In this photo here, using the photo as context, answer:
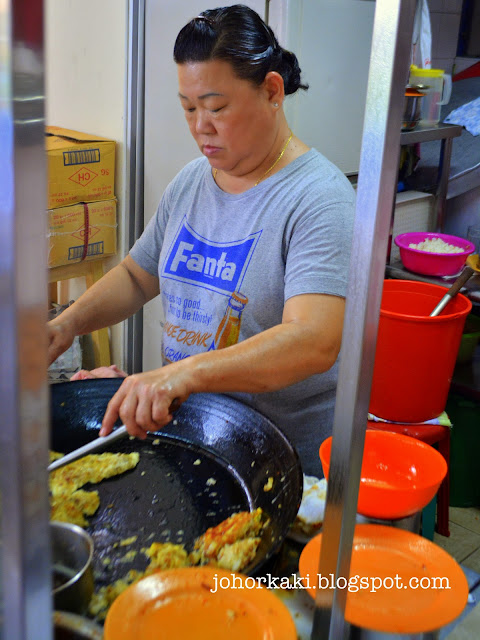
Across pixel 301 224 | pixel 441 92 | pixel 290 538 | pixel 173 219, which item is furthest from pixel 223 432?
pixel 441 92

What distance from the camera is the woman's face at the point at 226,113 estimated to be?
4.63ft

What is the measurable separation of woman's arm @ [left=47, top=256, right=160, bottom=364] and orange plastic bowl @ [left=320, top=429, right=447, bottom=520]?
2.85ft

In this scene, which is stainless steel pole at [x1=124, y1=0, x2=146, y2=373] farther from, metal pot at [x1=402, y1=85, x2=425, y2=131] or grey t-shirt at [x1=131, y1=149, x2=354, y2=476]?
grey t-shirt at [x1=131, y1=149, x2=354, y2=476]

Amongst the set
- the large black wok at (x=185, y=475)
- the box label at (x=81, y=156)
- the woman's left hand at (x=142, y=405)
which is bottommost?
the large black wok at (x=185, y=475)

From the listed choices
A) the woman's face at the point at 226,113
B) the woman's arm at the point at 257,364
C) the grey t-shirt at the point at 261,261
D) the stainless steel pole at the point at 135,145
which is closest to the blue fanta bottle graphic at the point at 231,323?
the grey t-shirt at the point at 261,261

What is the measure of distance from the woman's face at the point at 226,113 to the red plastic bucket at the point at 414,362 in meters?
0.79

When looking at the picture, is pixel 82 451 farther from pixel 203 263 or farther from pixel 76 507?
pixel 203 263

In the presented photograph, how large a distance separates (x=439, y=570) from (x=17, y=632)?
1.94ft

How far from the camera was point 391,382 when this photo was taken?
213 cm

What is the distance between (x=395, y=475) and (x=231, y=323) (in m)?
0.64

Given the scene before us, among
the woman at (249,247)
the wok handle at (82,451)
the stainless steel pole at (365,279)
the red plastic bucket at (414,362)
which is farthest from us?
the red plastic bucket at (414,362)

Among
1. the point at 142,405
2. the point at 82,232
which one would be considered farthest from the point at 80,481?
the point at 82,232

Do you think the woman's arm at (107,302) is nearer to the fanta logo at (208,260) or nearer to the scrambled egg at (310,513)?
the fanta logo at (208,260)

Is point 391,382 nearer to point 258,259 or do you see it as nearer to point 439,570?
point 258,259
